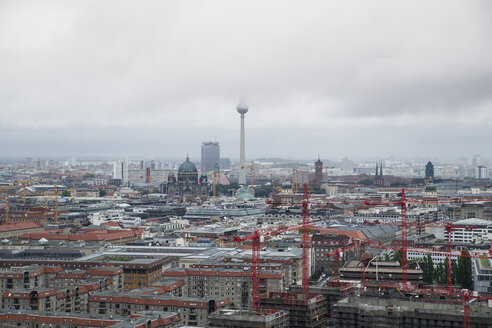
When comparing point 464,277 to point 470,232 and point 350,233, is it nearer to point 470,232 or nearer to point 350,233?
point 350,233

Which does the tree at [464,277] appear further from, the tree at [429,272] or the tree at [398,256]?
the tree at [398,256]

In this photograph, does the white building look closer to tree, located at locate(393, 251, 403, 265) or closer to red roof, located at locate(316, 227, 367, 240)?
red roof, located at locate(316, 227, 367, 240)

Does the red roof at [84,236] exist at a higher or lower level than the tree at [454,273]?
higher

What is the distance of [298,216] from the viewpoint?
11606 centimetres

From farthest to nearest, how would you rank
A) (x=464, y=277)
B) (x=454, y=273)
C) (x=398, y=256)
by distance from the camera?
(x=398, y=256) < (x=454, y=273) < (x=464, y=277)

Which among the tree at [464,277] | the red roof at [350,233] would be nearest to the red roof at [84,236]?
the red roof at [350,233]

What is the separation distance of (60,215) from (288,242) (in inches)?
1728

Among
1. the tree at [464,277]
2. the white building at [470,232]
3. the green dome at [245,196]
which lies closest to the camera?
the tree at [464,277]

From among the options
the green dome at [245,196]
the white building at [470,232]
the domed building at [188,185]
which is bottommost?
the white building at [470,232]

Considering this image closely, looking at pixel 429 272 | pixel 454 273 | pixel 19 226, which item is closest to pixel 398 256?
pixel 429 272

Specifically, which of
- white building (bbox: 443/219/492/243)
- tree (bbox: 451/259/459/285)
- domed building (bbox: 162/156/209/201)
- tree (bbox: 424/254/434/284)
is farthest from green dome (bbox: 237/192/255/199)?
tree (bbox: 451/259/459/285)

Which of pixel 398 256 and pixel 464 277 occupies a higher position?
pixel 398 256

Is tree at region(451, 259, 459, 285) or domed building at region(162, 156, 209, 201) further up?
domed building at region(162, 156, 209, 201)

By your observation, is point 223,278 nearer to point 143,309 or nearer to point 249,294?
point 249,294
